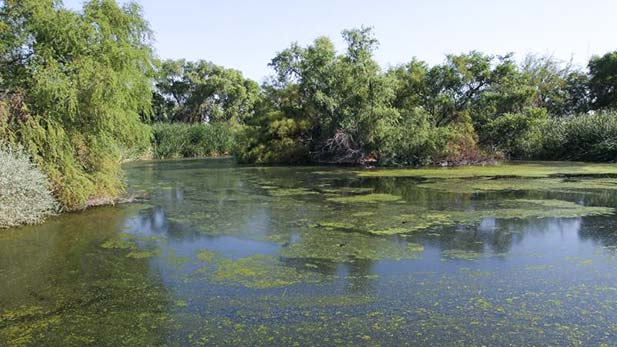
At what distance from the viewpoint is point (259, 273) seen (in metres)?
5.98

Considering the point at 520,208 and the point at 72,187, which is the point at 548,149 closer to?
the point at 520,208

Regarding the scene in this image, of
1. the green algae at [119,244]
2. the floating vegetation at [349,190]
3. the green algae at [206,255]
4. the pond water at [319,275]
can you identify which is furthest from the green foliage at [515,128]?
the green algae at [119,244]

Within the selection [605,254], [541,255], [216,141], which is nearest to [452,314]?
[541,255]

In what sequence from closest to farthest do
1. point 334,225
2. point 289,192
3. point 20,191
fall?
point 20,191 → point 334,225 → point 289,192

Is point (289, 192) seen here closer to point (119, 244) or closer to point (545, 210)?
point (545, 210)

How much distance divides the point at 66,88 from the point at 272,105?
65.6 ft

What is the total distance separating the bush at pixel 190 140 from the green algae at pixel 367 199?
2543 cm

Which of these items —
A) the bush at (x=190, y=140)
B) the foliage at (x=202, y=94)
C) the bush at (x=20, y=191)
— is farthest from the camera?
the foliage at (x=202, y=94)

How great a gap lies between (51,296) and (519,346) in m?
4.55

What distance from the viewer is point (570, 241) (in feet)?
24.1

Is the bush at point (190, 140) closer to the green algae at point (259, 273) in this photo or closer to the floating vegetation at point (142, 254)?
the floating vegetation at point (142, 254)

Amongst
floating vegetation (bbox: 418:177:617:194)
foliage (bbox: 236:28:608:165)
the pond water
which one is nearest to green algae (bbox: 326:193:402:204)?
the pond water

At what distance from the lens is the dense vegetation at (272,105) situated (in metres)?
9.83

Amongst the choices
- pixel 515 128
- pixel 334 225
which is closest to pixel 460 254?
pixel 334 225
